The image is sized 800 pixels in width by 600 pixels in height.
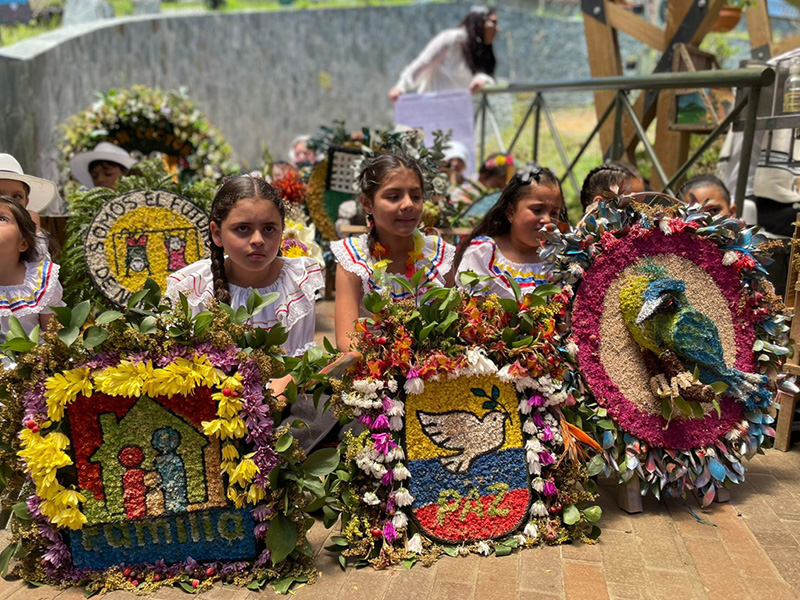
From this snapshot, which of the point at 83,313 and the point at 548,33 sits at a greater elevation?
the point at 548,33

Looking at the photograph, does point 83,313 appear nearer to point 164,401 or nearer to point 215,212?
point 164,401

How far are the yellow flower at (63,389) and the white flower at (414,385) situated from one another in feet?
3.47

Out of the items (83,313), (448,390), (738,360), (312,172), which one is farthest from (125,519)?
(312,172)

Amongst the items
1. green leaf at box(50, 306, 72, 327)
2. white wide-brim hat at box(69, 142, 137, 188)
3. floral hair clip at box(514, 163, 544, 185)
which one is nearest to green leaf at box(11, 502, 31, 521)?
green leaf at box(50, 306, 72, 327)

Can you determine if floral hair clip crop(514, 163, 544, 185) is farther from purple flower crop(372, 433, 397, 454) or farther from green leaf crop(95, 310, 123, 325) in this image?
green leaf crop(95, 310, 123, 325)

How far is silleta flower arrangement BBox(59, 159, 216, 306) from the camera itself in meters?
3.83

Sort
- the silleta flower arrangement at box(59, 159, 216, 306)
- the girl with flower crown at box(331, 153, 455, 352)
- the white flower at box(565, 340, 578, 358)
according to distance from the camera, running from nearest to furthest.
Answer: the white flower at box(565, 340, 578, 358)
the girl with flower crown at box(331, 153, 455, 352)
the silleta flower arrangement at box(59, 159, 216, 306)

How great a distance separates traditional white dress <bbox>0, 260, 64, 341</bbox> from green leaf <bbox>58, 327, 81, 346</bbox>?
39.9 inches

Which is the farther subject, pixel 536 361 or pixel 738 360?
pixel 738 360

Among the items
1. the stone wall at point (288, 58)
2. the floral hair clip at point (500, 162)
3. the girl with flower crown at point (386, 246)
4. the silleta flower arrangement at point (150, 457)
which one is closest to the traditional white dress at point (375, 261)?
the girl with flower crown at point (386, 246)

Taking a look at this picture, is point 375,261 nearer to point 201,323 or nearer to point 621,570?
point 201,323

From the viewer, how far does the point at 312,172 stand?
5816mm

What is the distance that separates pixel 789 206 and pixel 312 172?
138 inches

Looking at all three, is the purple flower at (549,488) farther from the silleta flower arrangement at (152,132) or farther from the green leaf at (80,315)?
the silleta flower arrangement at (152,132)
